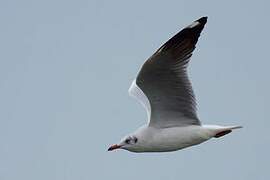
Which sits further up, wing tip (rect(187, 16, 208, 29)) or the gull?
wing tip (rect(187, 16, 208, 29))

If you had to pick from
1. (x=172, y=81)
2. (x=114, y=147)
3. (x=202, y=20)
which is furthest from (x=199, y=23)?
(x=114, y=147)

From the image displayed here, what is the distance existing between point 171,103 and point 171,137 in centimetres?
43

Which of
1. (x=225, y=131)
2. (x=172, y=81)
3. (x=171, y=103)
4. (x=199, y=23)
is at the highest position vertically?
(x=199, y=23)

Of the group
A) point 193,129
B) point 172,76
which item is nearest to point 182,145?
point 193,129

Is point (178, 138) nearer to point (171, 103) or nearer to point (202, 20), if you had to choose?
point (171, 103)

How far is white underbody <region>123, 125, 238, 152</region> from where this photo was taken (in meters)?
10.4

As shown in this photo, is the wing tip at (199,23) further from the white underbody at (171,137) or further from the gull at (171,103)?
the white underbody at (171,137)

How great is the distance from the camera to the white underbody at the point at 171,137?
34.0ft

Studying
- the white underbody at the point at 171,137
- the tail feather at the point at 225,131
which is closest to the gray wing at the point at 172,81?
the white underbody at the point at 171,137

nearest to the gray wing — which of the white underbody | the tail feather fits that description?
the white underbody

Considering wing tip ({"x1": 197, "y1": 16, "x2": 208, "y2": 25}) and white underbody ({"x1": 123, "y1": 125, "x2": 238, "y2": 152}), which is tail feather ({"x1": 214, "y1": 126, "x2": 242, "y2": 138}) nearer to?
white underbody ({"x1": 123, "y1": 125, "x2": 238, "y2": 152})

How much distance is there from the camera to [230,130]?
10.3 m

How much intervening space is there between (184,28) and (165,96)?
2.87 ft

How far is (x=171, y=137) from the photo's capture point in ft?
34.3
